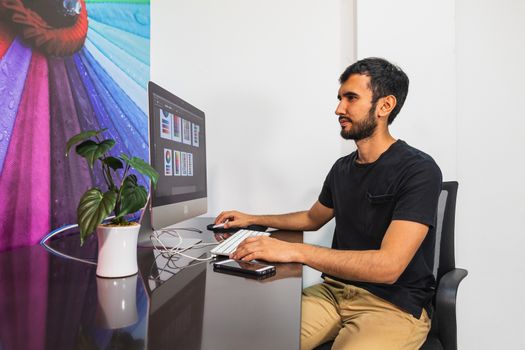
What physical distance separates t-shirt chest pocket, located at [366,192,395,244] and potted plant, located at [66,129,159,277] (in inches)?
30.0

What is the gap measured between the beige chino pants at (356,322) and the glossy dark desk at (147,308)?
0.91 feet

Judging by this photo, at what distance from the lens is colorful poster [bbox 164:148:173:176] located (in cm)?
119

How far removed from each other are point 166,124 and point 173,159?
0.13m

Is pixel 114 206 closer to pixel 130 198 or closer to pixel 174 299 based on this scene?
pixel 130 198

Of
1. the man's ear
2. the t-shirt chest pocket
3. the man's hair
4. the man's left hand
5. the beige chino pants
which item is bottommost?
the beige chino pants

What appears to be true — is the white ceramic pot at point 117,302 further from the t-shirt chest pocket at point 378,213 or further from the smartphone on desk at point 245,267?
the t-shirt chest pocket at point 378,213

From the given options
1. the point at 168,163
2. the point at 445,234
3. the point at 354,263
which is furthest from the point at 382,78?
the point at 168,163

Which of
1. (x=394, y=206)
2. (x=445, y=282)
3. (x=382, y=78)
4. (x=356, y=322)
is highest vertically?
(x=382, y=78)

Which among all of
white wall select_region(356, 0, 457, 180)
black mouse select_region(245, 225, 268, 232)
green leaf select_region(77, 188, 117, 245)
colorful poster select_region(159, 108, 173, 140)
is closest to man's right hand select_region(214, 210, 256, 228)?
black mouse select_region(245, 225, 268, 232)

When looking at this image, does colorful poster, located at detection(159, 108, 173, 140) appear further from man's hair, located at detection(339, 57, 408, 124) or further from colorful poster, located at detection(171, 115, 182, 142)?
man's hair, located at detection(339, 57, 408, 124)

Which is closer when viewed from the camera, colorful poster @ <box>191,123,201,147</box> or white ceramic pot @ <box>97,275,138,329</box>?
white ceramic pot @ <box>97,275,138,329</box>

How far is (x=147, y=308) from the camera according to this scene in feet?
2.17

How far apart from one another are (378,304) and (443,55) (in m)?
1.33

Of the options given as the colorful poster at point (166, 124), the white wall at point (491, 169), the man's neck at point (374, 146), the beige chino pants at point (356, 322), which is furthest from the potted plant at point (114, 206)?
the white wall at point (491, 169)
